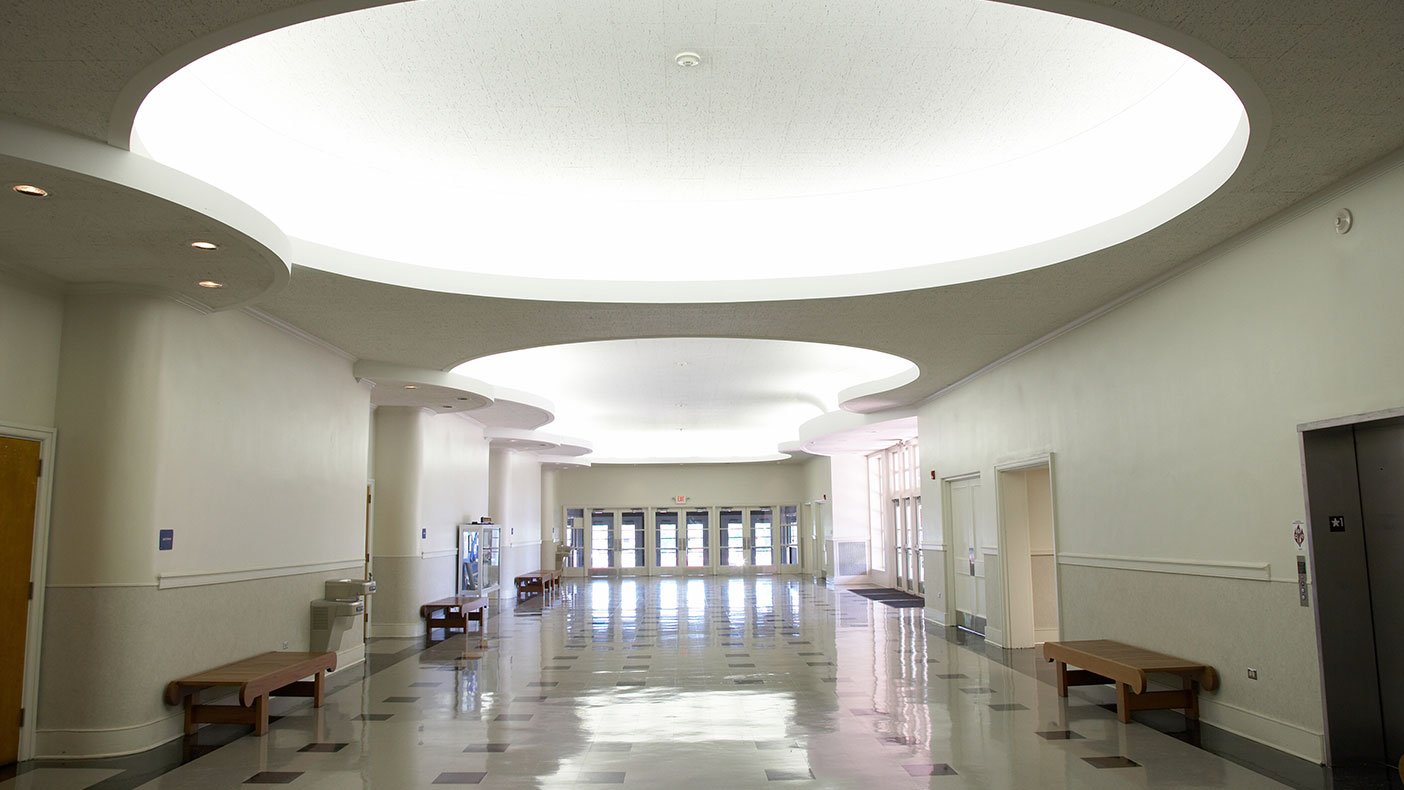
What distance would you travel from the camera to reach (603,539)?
92.8ft

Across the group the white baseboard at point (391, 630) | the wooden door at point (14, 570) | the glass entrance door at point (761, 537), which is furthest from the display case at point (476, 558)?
the glass entrance door at point (761, 537)

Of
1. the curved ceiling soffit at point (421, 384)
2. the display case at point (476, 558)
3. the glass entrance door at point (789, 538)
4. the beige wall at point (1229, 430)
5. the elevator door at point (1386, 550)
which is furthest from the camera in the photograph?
the glass entrance door at point (789, 538)

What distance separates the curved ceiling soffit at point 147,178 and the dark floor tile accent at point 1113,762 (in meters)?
5.93

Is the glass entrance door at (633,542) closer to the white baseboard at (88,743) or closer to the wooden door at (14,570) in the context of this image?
the white baseboard at (88,743)

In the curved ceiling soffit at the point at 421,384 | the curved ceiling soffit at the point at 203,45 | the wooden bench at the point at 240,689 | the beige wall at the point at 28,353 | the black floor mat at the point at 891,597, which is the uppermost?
the curved ceiling soffit at the point at 203,45

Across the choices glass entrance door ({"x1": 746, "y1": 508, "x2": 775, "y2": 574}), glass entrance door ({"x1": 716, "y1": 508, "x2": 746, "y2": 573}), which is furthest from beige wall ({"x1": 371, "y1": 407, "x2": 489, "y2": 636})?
glass entrance door ({"x1": 746, "y1": 508, "x2": 775, "y2": 574})

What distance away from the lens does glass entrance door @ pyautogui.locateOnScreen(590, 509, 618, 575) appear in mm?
28172

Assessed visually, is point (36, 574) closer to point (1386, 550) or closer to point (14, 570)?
point (14, 570)

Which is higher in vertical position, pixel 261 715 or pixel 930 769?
pixel 261 715

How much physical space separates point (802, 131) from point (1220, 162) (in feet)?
8.40

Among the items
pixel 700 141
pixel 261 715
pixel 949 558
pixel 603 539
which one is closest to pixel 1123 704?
pixel 700 141

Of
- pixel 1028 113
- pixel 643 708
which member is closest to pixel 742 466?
pixel 643 708

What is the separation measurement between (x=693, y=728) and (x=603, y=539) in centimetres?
2170

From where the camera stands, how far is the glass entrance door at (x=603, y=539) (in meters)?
28.2
